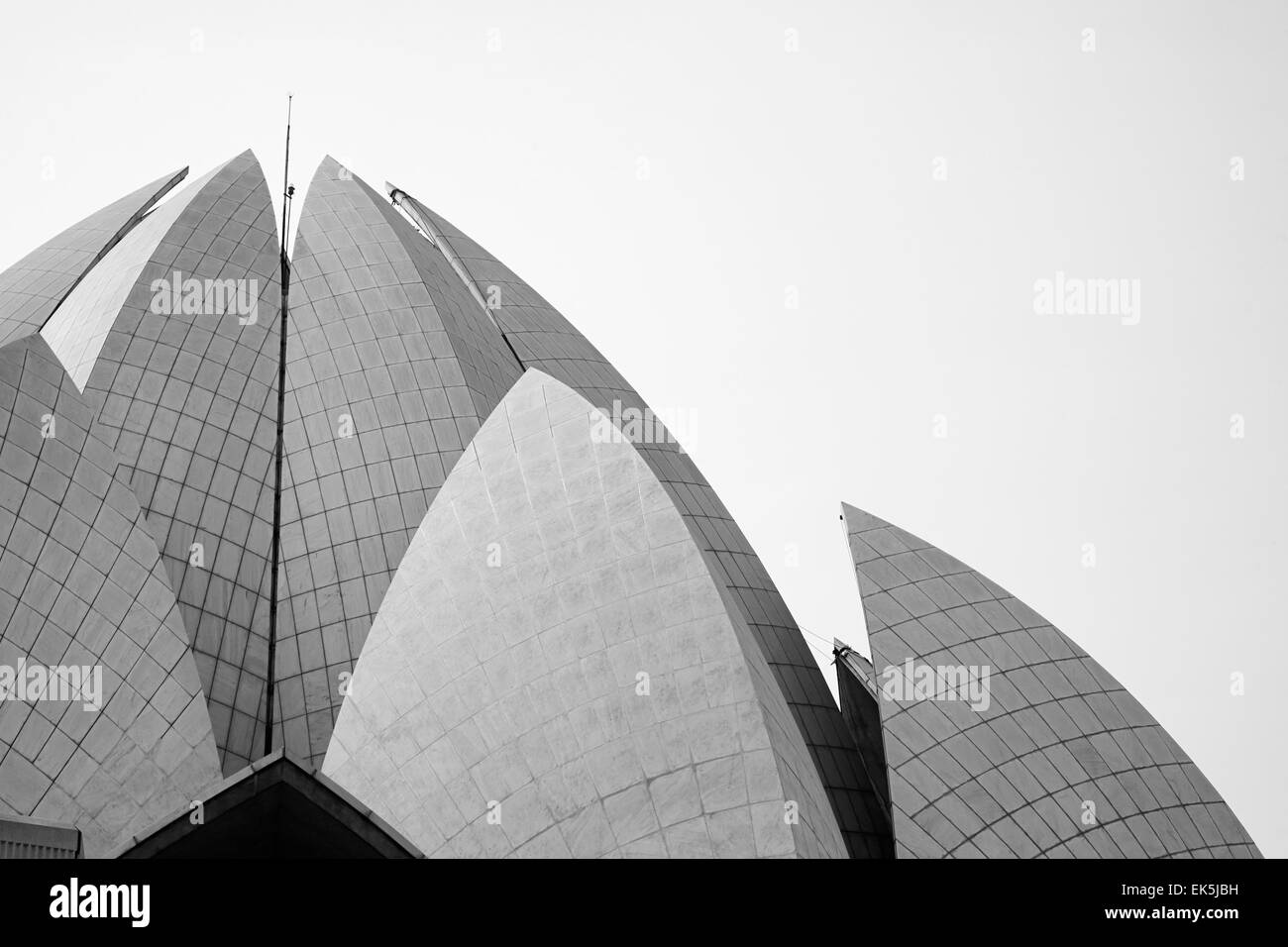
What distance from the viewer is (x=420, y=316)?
1010 inches

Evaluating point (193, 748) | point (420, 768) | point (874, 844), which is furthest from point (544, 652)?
point (874, 844)

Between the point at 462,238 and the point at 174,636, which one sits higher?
the point at 462,238

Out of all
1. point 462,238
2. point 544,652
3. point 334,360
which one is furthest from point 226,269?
point 544,652

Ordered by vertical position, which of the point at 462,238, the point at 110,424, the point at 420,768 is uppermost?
the point at 462,238

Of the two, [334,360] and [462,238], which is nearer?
[334,360]

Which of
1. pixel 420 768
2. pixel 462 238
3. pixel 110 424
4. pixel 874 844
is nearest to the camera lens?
pixel 420 768
